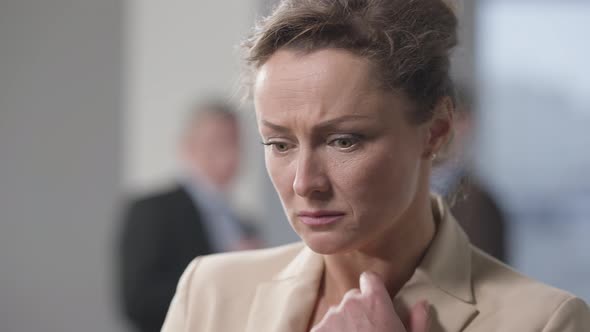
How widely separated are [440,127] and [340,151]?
0.73 ft

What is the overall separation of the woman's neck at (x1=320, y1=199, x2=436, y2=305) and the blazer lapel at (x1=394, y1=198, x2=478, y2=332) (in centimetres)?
3

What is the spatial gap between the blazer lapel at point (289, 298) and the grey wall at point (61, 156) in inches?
141

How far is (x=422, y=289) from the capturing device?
154 cm

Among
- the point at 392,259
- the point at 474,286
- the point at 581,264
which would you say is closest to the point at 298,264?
the point at 392,259

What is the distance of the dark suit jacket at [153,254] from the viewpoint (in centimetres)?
364

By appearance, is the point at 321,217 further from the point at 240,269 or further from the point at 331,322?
the point at 240,269

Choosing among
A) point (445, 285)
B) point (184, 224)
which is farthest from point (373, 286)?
point (184, 224)

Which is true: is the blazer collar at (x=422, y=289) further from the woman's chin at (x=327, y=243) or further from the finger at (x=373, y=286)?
the woman's chin at (x=327, y=243)

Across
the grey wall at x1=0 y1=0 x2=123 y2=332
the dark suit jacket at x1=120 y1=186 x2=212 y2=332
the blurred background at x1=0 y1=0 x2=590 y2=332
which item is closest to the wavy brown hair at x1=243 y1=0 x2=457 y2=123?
the dark suit jacket at x1=120 y1=186 x2=212 y2=332

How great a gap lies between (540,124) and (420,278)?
153 inches

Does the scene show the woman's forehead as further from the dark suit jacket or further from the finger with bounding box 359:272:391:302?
the dark suit jacket

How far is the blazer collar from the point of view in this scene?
1.51 meters

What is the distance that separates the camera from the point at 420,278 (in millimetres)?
1546

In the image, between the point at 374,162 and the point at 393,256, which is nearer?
the point at 374,162
